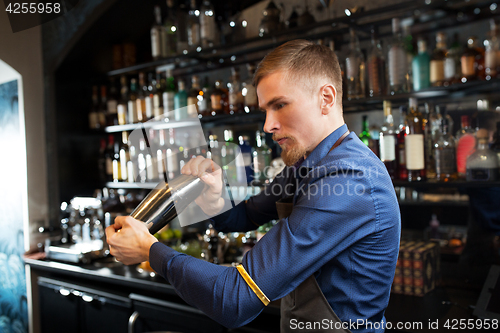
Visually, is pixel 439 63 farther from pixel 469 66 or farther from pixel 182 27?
pixel 182 27

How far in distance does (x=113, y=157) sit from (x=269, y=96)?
2.33 meters

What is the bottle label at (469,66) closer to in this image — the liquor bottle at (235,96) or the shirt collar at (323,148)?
the shirt collar at (323,148)

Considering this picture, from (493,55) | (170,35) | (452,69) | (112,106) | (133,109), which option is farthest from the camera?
(112,106)

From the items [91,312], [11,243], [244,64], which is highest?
[244,64]

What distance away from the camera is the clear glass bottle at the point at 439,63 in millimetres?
1774

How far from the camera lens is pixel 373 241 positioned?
95cm

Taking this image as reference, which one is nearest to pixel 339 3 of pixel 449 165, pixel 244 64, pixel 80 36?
pixel 244 64

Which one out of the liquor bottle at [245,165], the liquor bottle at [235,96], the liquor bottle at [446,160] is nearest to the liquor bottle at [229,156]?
the liquor bottle at [245,165]

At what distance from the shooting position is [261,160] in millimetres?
2303

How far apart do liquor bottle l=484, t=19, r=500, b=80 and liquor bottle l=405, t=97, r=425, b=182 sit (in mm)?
303

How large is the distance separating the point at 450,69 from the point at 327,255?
1.25m

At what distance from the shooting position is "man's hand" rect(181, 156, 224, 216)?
1.17 metres

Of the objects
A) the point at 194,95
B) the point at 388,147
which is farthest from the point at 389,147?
the point at 194,95

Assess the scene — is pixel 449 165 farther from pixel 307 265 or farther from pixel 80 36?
pixel 80 36
